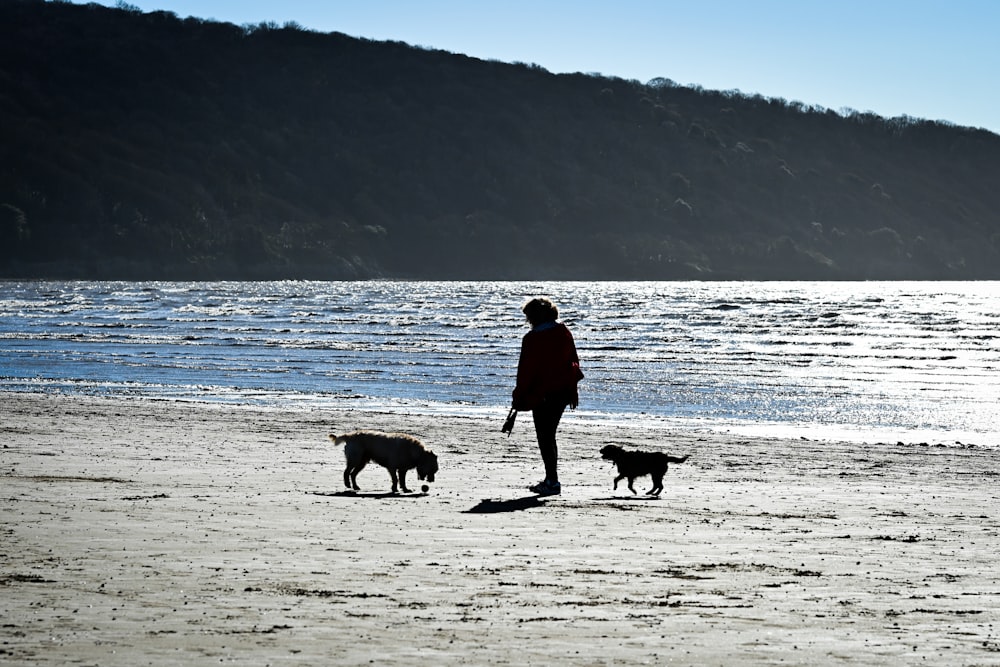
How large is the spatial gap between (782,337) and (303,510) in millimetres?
39453

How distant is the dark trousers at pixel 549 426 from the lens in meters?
9.69

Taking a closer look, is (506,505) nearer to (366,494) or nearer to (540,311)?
(366,494)

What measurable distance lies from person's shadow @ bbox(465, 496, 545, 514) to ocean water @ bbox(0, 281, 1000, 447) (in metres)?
8.43

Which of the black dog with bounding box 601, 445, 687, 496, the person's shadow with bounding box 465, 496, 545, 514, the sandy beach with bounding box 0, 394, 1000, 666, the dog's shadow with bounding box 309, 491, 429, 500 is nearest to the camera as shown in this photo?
the sandy beach with bounding box 0, 394, 1000, 666

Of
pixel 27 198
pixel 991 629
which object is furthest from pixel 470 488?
pixel 27 198

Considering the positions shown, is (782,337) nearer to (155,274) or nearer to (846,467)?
(846,467)

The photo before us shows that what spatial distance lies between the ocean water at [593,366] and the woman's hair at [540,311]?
813 cm

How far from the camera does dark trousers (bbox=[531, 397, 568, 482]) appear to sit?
9.69 m

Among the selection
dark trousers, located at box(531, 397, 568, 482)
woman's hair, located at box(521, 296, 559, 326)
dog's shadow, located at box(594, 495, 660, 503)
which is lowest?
dog's shadow, located at box(594, 495, 660, 503)

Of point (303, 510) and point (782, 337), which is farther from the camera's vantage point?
point (782, 337)

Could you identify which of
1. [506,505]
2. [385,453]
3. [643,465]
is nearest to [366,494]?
[385,453]

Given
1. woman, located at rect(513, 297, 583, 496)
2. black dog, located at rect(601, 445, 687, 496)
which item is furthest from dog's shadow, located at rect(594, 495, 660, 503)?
woman, located at rect(513, 297, 583, 496)

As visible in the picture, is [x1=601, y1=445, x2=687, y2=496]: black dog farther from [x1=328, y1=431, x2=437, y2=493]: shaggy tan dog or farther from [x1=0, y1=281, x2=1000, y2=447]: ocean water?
[x1=0, y1=281, x2=1000, y2=447]: ocean water

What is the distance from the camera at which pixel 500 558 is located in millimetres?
6562
